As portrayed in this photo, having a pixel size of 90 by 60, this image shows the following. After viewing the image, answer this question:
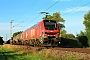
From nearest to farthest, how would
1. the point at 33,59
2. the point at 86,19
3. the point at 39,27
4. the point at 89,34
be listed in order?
1. the point at 33,59
2. the point at 39,27
3. the point at 89,34
4. the point at 86,19

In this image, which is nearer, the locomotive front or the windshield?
the locomotive front

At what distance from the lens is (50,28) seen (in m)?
29.8

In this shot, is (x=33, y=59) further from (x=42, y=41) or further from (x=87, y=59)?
(x=42, y=41)

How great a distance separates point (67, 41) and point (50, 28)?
9652 mm

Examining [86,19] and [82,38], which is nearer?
[82,38]

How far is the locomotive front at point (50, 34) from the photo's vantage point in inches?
1128

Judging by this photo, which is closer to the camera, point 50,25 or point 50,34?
point 50,34

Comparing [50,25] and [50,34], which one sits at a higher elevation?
[50,25]

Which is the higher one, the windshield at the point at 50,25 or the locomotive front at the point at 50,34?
the windshield at the point at 50,25

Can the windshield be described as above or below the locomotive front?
above

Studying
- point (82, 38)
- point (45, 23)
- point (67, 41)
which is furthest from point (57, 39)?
point (82, 38)

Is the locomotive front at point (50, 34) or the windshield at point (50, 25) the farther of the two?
the windshield at point (50, 25)

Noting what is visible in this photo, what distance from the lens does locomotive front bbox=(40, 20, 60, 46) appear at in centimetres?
2864

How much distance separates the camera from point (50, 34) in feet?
96.2
